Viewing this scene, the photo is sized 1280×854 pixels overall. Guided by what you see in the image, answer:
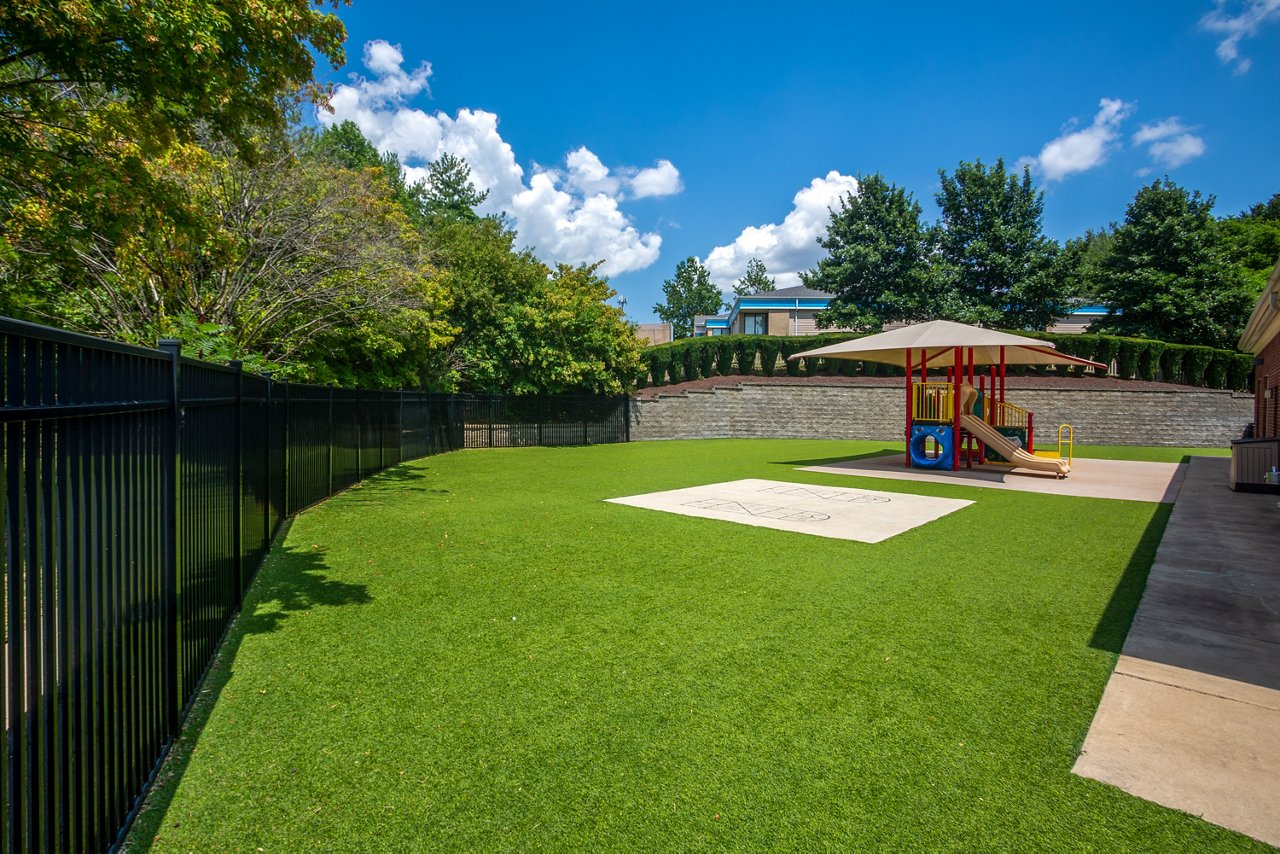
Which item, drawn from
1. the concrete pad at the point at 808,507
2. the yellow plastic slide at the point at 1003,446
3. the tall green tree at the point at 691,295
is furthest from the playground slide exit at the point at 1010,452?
the tall green tree at the point at 691,295

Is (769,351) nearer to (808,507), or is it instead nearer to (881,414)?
(881,414)

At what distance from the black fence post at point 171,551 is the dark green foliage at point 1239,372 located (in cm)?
3344

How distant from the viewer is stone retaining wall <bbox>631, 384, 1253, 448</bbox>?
24219mm

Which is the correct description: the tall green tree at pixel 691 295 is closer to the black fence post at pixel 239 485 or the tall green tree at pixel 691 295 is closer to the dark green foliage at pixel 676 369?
the dark green foliage at pixel 676 369

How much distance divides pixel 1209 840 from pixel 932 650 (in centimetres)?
183

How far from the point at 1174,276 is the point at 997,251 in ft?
23.7

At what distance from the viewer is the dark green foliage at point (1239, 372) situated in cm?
2492

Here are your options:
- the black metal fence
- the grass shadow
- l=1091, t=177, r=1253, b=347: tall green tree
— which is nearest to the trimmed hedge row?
l=1091, t=177, r=1253, b=347: tall green tree

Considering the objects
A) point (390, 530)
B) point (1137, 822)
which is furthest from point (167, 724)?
point (390, 530)

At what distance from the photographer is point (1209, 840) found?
2.43 metres

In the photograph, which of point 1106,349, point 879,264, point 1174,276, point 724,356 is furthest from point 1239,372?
point 724,356

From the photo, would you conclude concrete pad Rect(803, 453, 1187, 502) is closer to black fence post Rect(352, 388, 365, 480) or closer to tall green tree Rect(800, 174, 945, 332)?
black fence post Rect(352, 388, 365, 480)

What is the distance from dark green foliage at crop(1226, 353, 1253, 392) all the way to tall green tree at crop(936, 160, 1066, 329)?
24.8 feet

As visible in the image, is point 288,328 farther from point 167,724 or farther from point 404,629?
point 167,724
